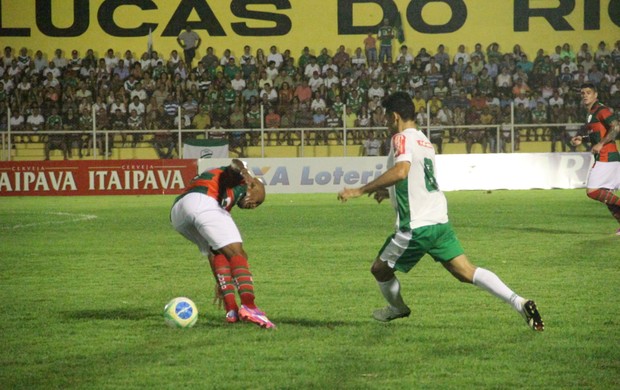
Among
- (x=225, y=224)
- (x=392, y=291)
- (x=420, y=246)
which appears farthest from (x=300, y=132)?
(x=420, y=246)

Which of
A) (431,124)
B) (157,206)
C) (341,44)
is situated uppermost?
(341,44)

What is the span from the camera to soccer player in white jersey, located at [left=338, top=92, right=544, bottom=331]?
7289 mm

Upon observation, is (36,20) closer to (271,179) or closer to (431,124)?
(271,179)

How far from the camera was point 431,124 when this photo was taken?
2903 centimetres

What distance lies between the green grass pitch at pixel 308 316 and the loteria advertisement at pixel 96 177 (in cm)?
1029

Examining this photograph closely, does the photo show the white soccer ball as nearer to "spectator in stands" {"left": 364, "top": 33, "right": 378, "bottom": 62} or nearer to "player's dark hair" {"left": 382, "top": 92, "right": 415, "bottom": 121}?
"player's dark hair" {"left": 382, "top": 92, "right": 415, "bottom": 121}

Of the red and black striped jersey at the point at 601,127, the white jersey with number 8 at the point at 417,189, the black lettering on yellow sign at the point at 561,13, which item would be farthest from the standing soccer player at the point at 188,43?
the white jersey with number 8 at the point at 417,189

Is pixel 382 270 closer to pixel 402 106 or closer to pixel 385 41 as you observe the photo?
pixel 402 106

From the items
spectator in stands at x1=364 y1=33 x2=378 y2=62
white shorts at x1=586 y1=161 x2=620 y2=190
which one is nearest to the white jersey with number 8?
white shorts at x1=586 y1=161 x2=620 y2=190

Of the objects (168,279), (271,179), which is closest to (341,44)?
(271,179)

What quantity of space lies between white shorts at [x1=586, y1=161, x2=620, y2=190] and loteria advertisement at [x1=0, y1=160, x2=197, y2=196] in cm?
1424

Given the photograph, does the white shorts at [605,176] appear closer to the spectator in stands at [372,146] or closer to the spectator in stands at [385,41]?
the spectator in stands at [372,146]

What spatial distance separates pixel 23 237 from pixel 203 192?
29.5 feet

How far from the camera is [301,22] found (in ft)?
114
